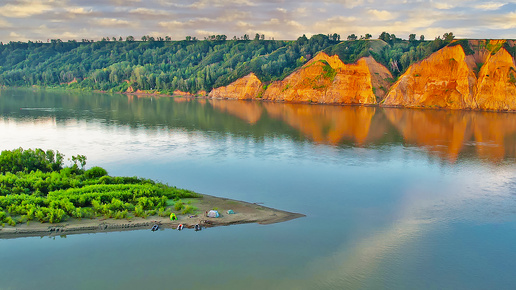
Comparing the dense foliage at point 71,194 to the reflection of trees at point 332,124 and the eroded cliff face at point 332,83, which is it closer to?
the reflection of trees at point 332,124

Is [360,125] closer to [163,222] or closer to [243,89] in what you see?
[163,222]

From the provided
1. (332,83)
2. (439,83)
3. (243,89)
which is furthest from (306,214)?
(243,89)

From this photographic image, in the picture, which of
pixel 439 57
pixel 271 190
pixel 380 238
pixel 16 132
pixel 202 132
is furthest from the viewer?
pixel 439 57

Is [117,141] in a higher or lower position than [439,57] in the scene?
lower

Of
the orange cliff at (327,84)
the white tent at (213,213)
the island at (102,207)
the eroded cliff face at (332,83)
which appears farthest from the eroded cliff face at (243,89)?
the white tent at (213,213)

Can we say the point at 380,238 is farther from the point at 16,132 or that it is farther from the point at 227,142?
the point at 16,132

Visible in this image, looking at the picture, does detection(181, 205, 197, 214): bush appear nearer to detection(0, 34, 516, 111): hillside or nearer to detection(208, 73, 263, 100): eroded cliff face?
detection(0, 34, 516, 111): hillside

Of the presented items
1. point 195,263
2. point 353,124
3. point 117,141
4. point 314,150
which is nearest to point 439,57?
point 353,124
